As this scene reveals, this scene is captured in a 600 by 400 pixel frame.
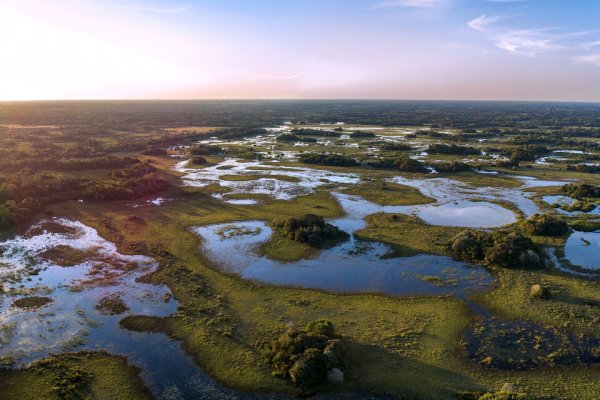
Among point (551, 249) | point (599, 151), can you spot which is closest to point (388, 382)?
point (551, 249)

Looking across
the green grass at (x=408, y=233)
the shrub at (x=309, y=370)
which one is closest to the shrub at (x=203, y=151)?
the green grass at (x=408, y=233)

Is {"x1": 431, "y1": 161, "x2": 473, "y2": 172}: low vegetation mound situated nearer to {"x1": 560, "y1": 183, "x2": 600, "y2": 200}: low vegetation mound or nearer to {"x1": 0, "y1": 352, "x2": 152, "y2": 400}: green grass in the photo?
{"x1": 560, "y1": 183, "x2": 600, "y2": 200}: low vegetation mound

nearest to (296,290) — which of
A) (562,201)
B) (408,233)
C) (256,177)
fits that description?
(408,233)

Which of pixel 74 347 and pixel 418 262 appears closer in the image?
pixel 74 347

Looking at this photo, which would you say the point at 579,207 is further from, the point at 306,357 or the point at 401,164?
the point at 306,357

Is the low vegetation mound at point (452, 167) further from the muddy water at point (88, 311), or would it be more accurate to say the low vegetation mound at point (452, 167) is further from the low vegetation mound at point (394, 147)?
the muddy water at point (88, 311)

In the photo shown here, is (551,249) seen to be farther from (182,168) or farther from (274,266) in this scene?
(182,168)
